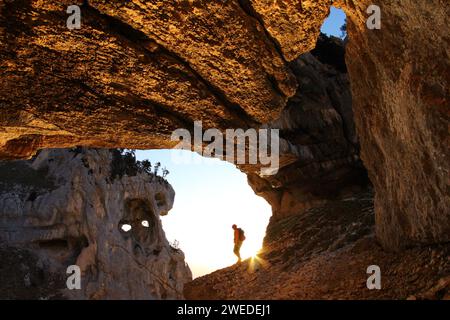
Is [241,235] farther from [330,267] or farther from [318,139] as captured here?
→ [318,139]

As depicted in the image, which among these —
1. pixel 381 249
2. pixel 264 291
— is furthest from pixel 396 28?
pixel 264 291

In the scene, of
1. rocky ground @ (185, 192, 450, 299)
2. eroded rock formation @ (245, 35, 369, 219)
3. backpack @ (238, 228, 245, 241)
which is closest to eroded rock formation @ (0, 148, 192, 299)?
backpack @ (238, 228, 245, 241)

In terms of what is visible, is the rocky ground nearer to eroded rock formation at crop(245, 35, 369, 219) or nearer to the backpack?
the backpack

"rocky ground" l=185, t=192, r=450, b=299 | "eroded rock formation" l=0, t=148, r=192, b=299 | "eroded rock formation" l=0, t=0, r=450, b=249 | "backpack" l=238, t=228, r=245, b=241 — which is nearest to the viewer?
"eroded rock formation" l=0, t=0, r=450, b=249

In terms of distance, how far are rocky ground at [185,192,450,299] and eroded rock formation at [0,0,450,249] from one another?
0.66m

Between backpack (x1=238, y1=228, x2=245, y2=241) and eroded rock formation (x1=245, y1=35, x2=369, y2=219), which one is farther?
eroded rock formation (x1=245, y1=35, x2=369, y2=219)

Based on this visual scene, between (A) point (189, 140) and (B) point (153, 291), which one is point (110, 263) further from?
(A) point (189, 140)

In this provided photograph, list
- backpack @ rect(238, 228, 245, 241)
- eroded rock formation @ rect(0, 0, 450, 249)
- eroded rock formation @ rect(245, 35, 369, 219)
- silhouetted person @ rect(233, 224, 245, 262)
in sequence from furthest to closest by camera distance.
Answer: eroded rock formation @ rect(245, 35, 369, 219) → backpack @ rect(238, 228, 245, 241) → silhouetted person @ rect(233, 224, 245, 262) → eroded rock formation @ rect(0, 0, 450, 249)

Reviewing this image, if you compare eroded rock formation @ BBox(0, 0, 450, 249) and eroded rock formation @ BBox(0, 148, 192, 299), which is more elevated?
eroded rock formation @ BBox(0, 0, 450, 249)

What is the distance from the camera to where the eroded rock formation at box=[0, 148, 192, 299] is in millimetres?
26578

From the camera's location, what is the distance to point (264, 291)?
10008 millimetres

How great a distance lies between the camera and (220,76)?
803 cm

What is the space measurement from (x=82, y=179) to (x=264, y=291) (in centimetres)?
2574

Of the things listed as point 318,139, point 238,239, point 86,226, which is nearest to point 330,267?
point 238,239
